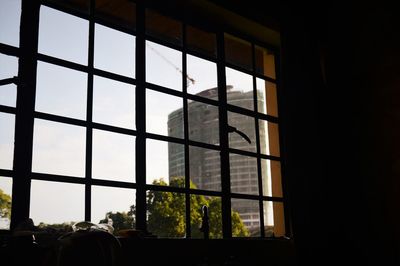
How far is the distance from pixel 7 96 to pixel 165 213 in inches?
46.5

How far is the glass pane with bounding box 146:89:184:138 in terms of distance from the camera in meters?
3.20

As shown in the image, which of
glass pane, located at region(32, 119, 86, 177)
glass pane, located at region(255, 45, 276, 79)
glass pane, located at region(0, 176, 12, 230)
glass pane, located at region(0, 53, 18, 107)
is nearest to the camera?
glass pane, located at region(0, 176, 12, 230)

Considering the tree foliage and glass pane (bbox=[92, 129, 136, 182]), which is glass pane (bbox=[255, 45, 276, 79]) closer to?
the tree foliage

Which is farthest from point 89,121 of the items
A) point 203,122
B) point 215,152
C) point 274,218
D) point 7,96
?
point 274,218

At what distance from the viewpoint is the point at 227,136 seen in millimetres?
3607

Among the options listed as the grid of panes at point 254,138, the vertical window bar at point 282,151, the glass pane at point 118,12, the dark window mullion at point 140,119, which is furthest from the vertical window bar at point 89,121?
the vertical window bar at point 282,151

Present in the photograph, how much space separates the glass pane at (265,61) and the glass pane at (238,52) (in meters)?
0.16

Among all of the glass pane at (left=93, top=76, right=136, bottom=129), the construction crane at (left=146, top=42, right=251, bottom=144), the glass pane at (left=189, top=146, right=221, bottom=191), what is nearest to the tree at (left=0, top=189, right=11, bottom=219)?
the glass pane at (left=93, top=76, right=136, bottom=129)

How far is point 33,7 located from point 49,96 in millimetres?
520

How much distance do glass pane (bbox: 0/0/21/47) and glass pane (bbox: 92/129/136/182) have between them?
70 centimetres

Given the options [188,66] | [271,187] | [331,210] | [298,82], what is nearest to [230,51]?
[188,66]

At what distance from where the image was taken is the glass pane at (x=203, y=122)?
346 centimetres

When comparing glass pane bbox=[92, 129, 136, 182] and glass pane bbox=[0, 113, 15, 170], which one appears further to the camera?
glass pane bbox=[92, 129, 136, 182]

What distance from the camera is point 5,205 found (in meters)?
2.40
